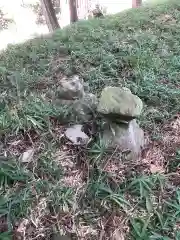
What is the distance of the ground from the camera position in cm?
226

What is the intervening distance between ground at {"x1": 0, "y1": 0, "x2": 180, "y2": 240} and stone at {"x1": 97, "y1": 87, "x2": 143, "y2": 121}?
0.30 m

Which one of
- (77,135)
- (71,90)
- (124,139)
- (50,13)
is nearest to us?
(124,139)

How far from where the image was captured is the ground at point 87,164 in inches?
88.9

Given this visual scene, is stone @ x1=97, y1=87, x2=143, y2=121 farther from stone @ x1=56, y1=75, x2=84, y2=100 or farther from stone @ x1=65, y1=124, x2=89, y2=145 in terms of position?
stone @ x1=56, y1=75, x2=84, y2=100

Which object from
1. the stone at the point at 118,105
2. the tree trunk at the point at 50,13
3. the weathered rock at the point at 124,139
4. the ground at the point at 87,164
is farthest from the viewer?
the tree trunk at the point at 50,13

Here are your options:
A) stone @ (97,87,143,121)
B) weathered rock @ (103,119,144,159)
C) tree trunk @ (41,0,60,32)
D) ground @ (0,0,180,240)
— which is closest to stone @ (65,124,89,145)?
ground @ (0,0,180,240)

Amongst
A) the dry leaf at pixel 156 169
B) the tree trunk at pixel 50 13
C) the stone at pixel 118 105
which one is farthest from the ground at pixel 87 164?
the tree trunk at pixel 50 13

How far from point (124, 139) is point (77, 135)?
41 cm

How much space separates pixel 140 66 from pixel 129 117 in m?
1.70

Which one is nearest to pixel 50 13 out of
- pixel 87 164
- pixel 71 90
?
pixel 71 90

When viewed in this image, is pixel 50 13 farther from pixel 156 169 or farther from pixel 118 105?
pixel 156 169

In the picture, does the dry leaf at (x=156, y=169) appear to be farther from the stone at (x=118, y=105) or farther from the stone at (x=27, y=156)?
the stone at (x=27, y=156)

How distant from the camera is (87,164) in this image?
263 centimetres

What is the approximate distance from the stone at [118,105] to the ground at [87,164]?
30 cm
